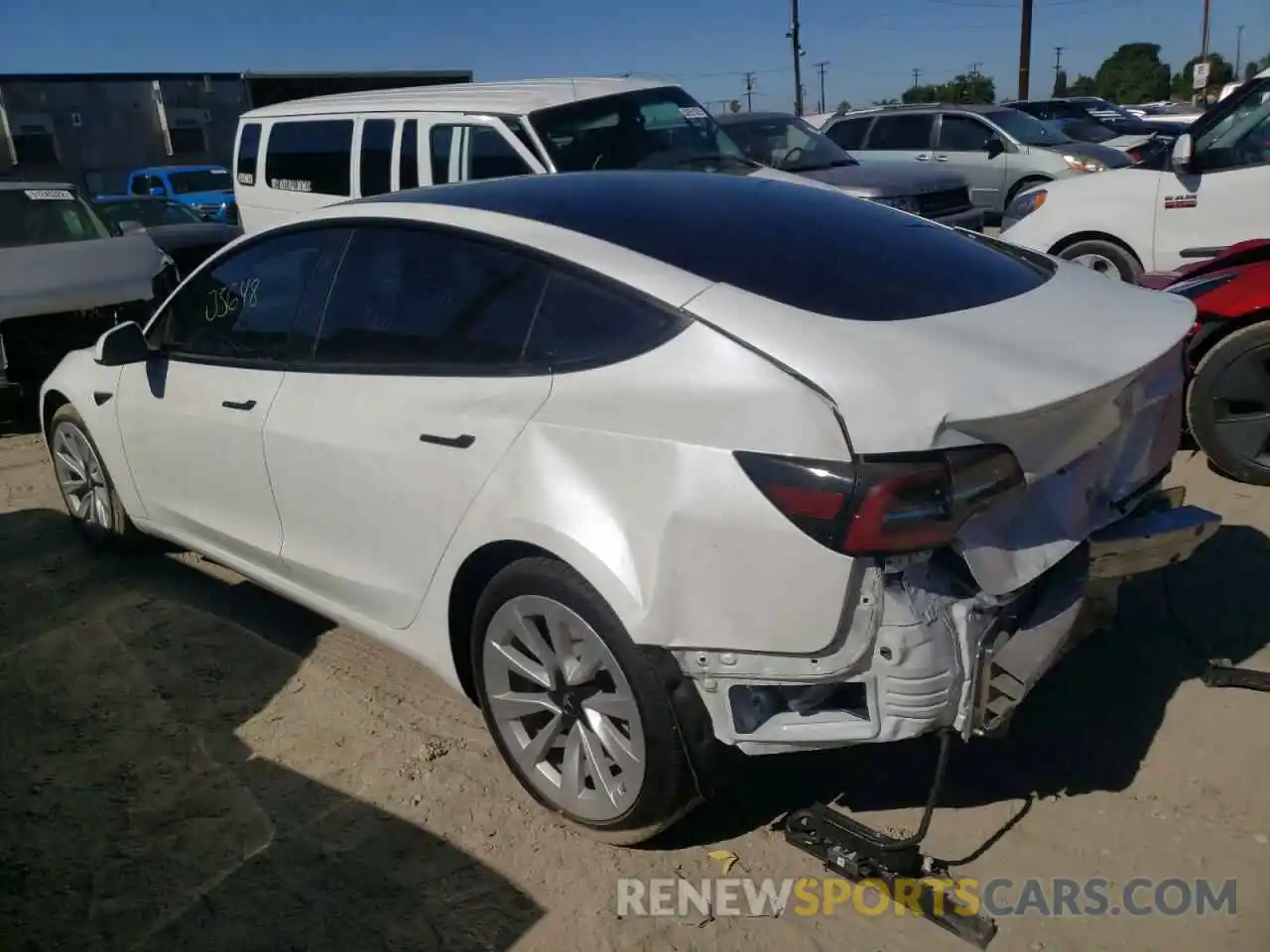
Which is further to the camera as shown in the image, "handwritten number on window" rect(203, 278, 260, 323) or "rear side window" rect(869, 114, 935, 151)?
"rear side window" rect(869, 114, 935, 151)

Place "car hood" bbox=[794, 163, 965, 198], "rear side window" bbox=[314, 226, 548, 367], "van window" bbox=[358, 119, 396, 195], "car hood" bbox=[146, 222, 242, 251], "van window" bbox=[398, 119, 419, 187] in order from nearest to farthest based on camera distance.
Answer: "rear side window" bbox=[314, 226, 548, 367] → "van window" bbox=[398, 119, 419, 187] → "van window" bbox=[358, 119, 396, 195] → "car hood" bbox=[794, 163, 965, 198] → "car hood" bbox=[146, 222, 242, 251]

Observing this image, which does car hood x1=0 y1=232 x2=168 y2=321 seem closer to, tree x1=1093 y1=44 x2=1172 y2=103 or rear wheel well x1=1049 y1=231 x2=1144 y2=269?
rear wheel well x1=1049 y1=231 x2=1144 y2=269

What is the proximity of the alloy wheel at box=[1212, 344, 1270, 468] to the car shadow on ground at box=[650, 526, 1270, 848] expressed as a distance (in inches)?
50.0

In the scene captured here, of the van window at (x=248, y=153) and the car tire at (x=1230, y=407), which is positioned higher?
the van window at (x=248, y=153)

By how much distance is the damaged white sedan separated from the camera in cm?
233

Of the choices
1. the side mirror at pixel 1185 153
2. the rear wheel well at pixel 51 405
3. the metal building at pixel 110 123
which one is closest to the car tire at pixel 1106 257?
the side mirror at pixel 1185 153

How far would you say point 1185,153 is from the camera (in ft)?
22.6

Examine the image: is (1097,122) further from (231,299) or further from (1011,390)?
(1011,390)

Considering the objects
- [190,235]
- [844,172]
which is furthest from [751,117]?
[190,235]

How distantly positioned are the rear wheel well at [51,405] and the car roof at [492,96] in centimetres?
375

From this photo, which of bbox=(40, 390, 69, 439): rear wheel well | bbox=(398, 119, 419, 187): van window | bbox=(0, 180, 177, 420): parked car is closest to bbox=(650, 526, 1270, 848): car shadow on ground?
bbox=(40, 390, 69, 439): rear wheel well

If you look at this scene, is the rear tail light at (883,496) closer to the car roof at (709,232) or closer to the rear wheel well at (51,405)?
the car roof at (709,232)

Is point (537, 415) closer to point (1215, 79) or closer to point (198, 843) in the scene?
point (198, 843)

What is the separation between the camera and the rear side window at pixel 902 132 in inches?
574
